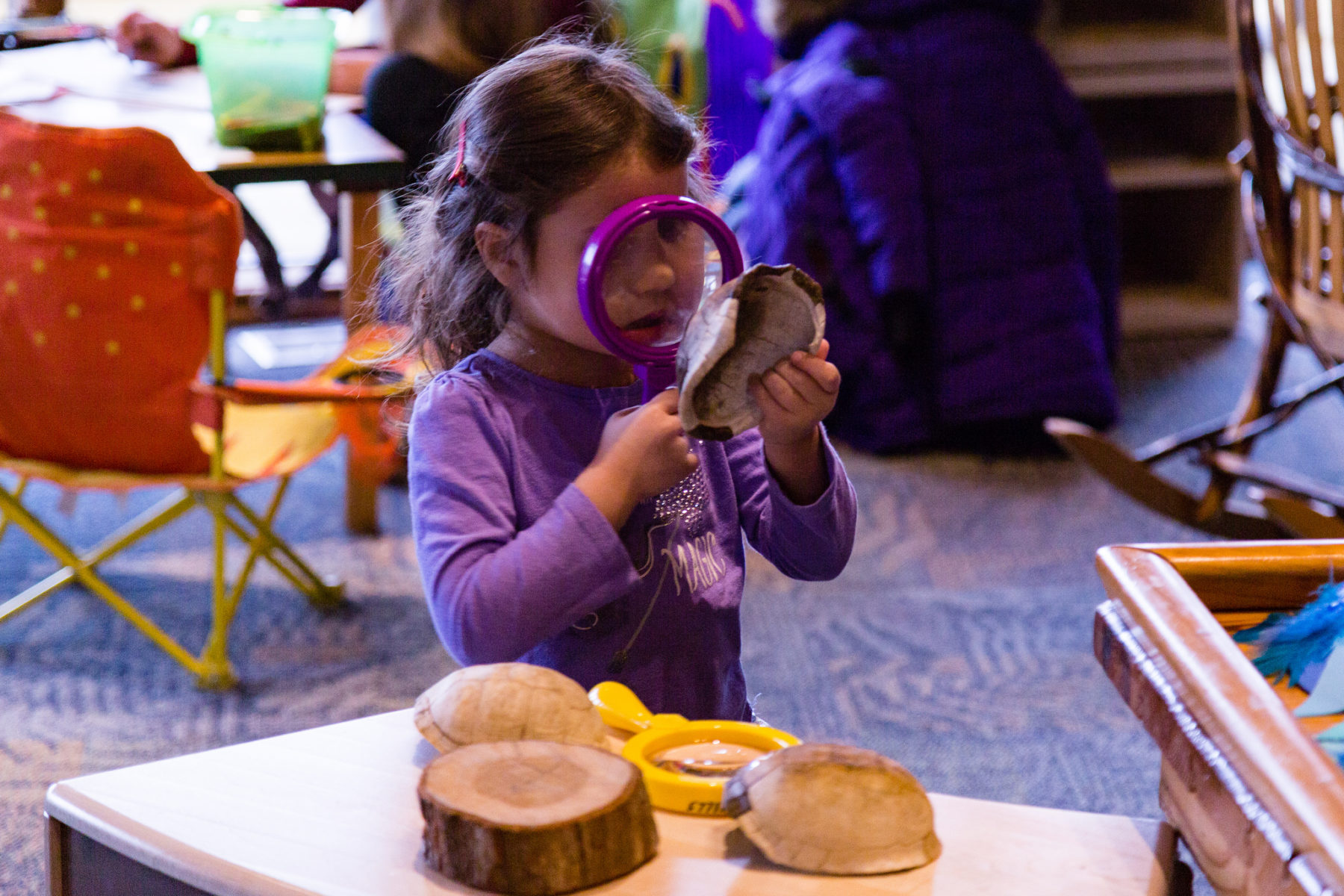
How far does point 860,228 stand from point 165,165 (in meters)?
1.50

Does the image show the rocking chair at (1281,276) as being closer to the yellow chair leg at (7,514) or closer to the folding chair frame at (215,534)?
the folding chair frame at (215,534)

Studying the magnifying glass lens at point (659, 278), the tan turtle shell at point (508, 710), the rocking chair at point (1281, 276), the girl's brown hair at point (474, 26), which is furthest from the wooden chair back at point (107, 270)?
the rocking chair at point (1281, 276)

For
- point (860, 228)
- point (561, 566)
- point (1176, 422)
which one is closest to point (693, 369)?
point (561, 566)

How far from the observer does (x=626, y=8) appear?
2.81 m

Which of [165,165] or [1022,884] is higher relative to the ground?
[165,165]

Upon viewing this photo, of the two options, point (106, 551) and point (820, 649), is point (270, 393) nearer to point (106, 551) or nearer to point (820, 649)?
point (106, 551)

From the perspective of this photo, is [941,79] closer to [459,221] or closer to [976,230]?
[976,230]

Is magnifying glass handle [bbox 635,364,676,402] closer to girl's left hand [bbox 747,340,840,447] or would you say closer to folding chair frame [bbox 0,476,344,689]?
girl's left hand [bbox 747,340,840,447]

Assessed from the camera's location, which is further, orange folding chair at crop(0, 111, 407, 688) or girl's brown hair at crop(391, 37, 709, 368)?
orange folding chair at crop(0, 111, 407, 688)

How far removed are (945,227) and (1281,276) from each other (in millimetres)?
819

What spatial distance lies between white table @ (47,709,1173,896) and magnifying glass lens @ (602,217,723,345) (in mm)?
289

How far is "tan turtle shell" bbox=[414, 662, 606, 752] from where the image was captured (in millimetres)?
721

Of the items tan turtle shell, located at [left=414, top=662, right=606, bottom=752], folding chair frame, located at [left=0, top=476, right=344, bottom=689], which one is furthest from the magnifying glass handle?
A: folding chair frame, located at [left=0, top=476, right=344, bottom=689]

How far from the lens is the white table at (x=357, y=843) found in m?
0.64
